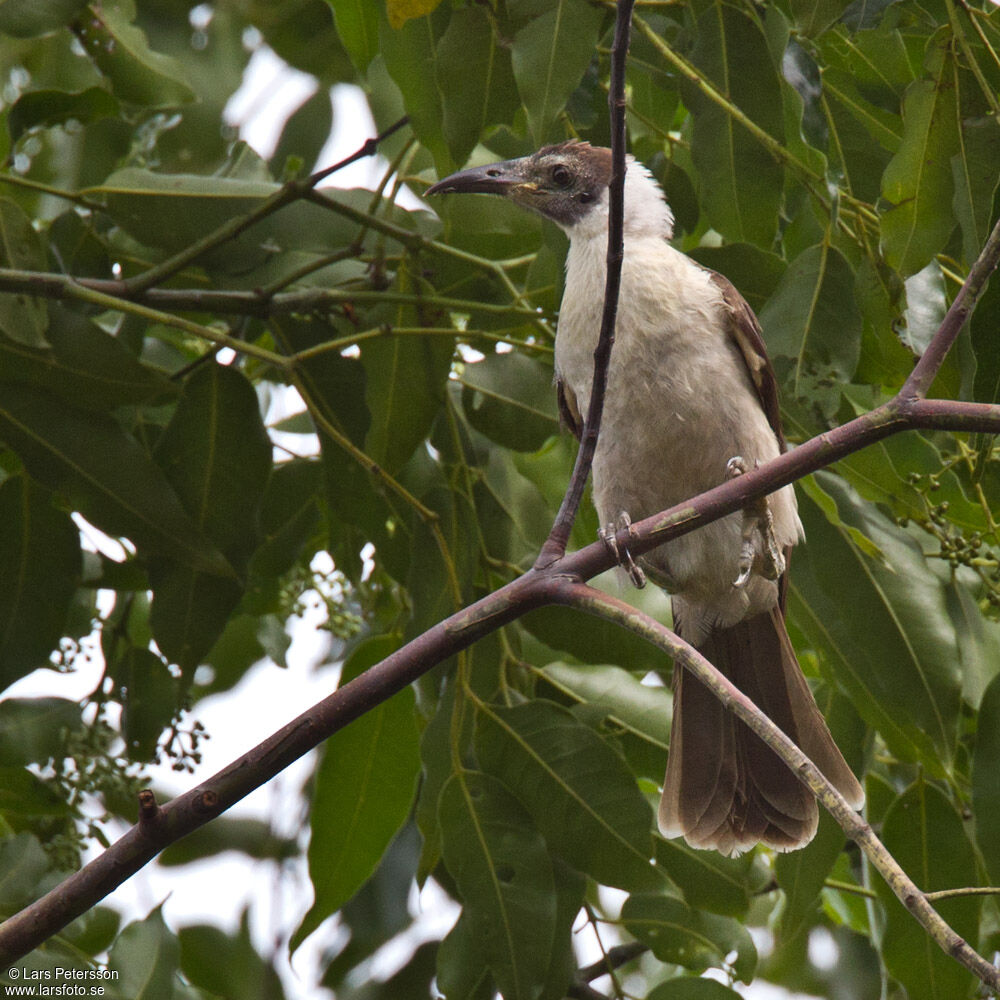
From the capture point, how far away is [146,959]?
238 cm

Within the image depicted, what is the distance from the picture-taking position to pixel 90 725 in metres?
2.91

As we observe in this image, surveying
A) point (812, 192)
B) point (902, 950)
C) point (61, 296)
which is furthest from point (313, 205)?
point (902, 950)

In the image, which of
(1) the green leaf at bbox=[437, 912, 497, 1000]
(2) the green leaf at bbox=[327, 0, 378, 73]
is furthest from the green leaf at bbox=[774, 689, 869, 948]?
(2) the green leaf at bbox=[327, 0, 378, 73]

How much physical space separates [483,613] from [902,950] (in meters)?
1.40

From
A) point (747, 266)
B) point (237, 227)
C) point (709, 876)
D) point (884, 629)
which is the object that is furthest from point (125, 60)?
point (709, 876)

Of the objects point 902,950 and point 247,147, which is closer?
point 902,950

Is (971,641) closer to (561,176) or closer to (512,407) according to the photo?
(512,407)

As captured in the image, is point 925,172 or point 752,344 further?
point 752,344

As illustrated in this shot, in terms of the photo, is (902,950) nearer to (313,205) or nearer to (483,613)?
(483,613)

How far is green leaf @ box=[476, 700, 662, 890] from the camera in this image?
241 centimetres

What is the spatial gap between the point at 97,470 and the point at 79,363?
0.22 meters

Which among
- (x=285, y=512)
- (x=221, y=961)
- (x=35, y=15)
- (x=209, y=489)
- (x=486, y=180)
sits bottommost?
(x=221, y=961)

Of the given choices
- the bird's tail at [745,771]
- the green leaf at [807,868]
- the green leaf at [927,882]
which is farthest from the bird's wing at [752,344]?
the green leaf at [927,882]

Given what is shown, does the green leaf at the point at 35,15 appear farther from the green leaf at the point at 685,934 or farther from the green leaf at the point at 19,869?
the green leaf at the point at 685,934
